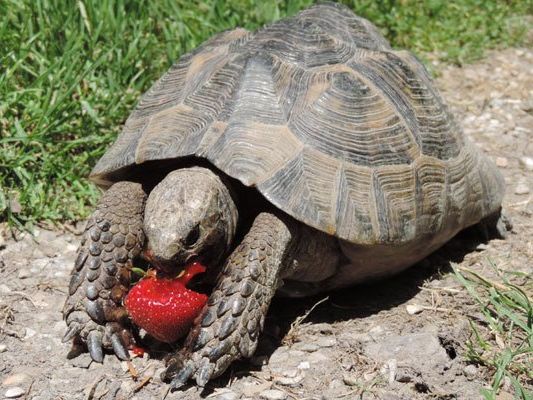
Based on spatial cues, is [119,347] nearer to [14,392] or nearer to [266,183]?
[14,392]

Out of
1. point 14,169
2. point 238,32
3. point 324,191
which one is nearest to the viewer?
point 324,191

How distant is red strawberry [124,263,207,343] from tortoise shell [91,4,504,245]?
0.50 metres

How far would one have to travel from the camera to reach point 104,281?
3719 millimetres

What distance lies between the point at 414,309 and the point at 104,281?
1446mm

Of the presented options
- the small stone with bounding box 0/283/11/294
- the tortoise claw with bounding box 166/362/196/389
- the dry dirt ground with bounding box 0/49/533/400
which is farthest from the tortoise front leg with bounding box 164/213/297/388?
the small stone with bounding box 0/283/11/294

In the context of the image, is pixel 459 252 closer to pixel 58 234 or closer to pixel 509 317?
pixel 509 317

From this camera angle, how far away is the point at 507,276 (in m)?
4.31

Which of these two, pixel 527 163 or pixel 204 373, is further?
pixel 527 163

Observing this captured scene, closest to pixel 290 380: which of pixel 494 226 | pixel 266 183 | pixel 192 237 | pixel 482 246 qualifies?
pixel 192 237

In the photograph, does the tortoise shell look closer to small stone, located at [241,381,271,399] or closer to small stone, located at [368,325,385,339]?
small stone, located at [368,325,385,339]

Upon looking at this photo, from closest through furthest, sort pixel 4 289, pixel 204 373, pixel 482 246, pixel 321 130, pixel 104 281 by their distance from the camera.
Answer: pixel 204 373
pixel 104 281
pixel 321 130
pixel 4 289
pixel 482 246

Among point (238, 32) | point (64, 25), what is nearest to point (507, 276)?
point (238, 32)

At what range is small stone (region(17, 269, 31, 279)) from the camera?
14.4ft

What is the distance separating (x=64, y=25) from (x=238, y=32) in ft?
4.97
